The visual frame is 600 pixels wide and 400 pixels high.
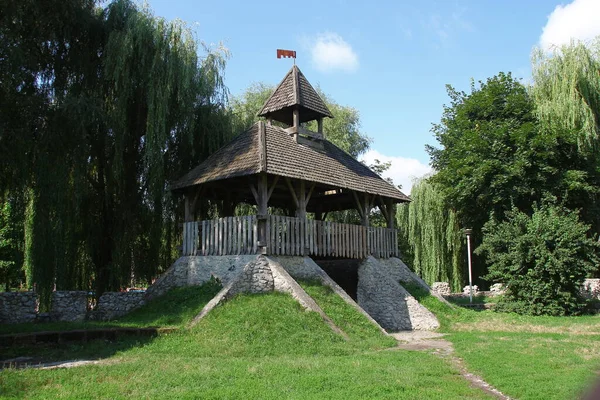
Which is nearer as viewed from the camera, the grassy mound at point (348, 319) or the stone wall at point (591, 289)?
the grassy mound at point (348, 319)

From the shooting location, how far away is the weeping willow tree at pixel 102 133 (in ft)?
39.3

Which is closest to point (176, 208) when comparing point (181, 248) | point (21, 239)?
point (181, 248)

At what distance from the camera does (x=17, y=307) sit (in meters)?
12.0

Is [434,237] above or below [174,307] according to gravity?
above

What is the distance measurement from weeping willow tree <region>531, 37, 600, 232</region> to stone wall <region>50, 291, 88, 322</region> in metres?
17.1

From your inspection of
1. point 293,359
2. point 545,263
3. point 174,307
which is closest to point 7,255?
point 174,307

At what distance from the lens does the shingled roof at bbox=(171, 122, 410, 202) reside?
13418 millimetres

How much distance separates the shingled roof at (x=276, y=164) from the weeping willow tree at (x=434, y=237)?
7955 millimetres

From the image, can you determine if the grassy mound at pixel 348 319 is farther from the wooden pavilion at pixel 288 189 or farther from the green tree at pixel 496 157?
the green tree at pixel 496 157

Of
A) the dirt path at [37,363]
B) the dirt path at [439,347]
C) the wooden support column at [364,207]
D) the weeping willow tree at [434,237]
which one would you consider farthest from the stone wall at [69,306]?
the weeping willow tree at [434,237]

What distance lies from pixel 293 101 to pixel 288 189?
10.1 feet

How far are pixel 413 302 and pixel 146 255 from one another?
8.61 metres

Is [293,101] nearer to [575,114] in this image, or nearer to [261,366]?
[261,366]

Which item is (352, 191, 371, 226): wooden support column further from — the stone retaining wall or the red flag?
the stone retaining wall
